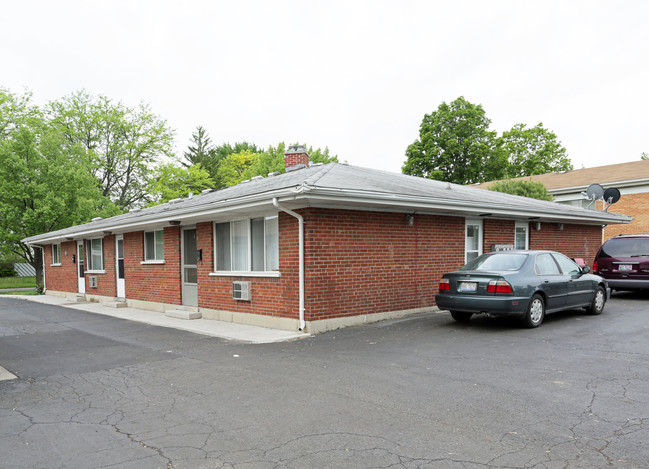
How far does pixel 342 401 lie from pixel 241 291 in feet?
19.5

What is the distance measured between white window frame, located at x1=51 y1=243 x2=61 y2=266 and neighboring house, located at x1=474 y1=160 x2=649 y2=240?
24897 mm

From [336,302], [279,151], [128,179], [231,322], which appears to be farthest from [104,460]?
[128,179]

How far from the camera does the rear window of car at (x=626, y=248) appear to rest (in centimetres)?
1302

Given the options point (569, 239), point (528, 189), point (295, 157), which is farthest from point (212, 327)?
point (528, 189)

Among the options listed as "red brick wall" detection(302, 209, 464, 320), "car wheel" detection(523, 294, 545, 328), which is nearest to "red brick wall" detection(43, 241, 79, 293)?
"red brick wall" detection(302, 209, 464, 320)

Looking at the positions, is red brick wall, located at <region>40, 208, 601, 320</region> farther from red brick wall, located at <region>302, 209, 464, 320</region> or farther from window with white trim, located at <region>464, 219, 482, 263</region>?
window with white trim, located at <region>464, 219, 482, 263</region>

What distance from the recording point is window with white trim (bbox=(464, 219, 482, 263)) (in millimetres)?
12528

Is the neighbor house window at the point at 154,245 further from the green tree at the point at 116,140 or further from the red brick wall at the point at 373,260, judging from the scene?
the green tree at the point at 116,140

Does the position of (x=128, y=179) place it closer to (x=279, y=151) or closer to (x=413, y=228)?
(x=279, y=151)

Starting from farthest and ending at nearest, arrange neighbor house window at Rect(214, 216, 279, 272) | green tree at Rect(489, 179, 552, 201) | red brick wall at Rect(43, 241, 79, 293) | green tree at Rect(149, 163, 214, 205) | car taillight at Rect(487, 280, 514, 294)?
green tree at Rect(149, 163, 214, 205) → green tree at Rect(489, 179, 552, 201) → red brick wall at Rect(43, 241, 79, 293) → neighbor house window at Rect(214, 216, 279, 272) → car taillight at Rect(487, 280, 514, 294)

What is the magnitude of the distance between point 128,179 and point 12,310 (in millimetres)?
28761

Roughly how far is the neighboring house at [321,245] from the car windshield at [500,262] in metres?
1.62

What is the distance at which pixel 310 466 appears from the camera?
11.7 feet

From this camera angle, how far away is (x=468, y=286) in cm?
888
